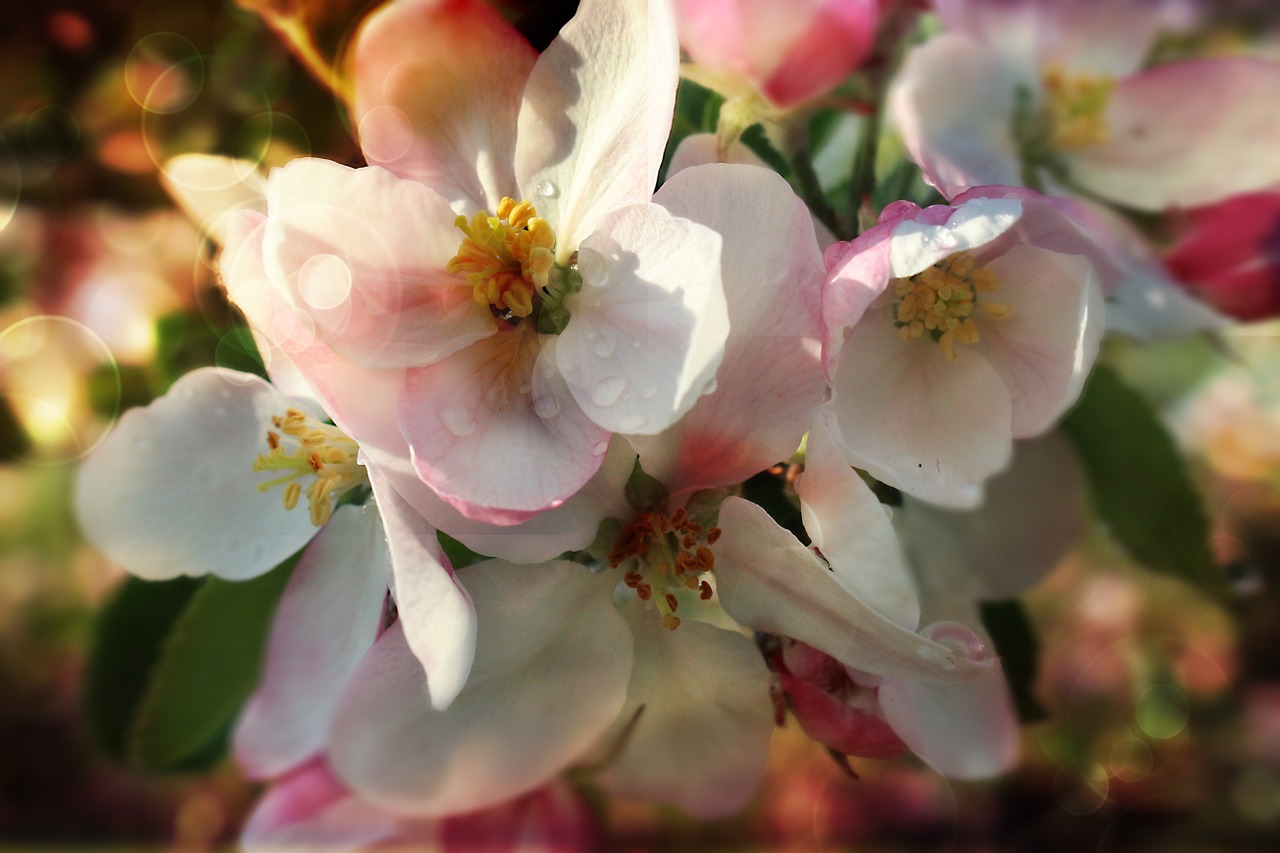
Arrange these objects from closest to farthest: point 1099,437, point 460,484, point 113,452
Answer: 1. point 460,484
2. point 113,452
3. point 1099,437

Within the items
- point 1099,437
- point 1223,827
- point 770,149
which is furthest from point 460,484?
point 1223,827

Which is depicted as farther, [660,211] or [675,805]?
[675,805]

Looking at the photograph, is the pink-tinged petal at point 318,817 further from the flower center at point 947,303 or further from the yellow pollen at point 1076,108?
the yellow pollen at point 1076,108

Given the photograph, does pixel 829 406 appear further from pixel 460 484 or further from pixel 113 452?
pixel 113 452

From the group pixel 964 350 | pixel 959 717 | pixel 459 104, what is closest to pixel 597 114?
pixel 459 104

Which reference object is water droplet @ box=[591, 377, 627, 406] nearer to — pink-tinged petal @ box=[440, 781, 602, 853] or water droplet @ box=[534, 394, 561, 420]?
water droplet @ box=[534, 394, 561, 420]

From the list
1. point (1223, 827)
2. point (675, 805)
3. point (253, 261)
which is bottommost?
point (1223, 827)

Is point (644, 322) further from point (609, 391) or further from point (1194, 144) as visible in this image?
point (1194, 144)

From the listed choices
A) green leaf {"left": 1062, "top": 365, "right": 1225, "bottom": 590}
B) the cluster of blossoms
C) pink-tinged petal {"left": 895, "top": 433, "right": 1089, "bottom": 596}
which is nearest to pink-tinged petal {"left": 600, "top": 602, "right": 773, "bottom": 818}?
the cluster of blossoms
